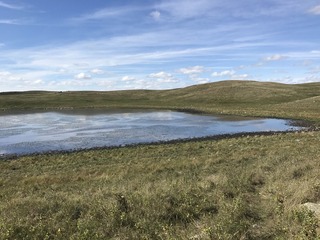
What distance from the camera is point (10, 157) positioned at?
32656mm

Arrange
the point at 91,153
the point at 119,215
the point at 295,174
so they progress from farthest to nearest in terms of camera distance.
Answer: the point at 91,153, the point at 295,174, the point at 119,215

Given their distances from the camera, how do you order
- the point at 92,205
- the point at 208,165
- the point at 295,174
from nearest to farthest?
1. the point at 92,205
2. the point at 295,174
3. the point at 208,165

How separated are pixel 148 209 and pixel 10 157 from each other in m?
26.3

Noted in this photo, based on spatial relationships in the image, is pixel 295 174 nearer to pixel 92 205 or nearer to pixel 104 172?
pixel 92 205

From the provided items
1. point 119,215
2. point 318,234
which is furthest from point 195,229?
point 318,234

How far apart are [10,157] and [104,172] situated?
14531 mm

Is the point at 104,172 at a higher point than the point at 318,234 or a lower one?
lower

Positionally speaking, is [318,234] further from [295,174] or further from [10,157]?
[10,157]

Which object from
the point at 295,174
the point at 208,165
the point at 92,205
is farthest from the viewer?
the point at 208,165

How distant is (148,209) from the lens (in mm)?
9484

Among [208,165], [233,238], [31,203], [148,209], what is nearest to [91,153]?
[208,165]

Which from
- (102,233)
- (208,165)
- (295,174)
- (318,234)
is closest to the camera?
(318,234)

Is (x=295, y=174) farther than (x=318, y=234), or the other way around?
(x=295, y=174)

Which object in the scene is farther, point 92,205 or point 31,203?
point 31,203
